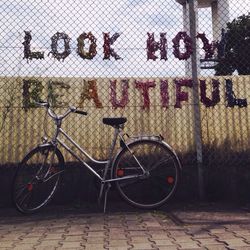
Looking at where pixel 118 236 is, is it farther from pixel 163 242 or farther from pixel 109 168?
pixel 109 168

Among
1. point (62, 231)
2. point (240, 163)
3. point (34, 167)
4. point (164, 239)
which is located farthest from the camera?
point (240, 163)

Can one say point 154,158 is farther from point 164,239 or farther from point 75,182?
point 164,239

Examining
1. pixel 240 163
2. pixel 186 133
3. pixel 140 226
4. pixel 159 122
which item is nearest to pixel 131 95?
pixel 159 122

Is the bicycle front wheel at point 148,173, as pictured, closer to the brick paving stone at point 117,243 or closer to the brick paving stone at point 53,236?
the brick paving stone at point 53,236

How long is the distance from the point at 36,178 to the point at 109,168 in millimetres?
910

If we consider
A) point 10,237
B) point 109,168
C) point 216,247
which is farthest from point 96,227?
point 216,247

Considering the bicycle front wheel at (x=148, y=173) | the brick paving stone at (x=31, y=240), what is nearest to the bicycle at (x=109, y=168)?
the bicycle front wheel at (x=148, y=173)

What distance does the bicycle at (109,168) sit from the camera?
18.0 feet

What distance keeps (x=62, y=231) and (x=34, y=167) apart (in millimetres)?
1520

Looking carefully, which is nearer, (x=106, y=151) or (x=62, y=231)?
(x=62, y=231)

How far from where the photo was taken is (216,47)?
623cm

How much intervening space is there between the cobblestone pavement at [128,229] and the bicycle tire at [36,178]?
173 millimetres

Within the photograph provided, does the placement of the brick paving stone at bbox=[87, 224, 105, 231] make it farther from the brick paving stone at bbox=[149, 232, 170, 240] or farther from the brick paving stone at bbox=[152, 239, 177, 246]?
the brick paving stone at bbox=[152, 239, 177, 246]

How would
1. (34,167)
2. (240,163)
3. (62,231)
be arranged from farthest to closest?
(240,163), (34,167), (62,231)
